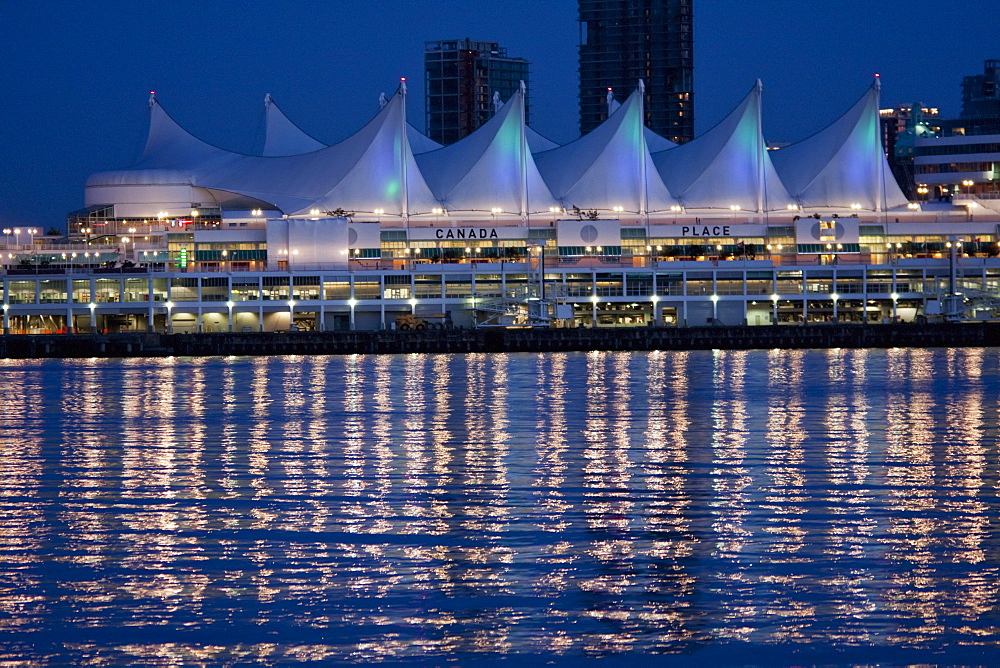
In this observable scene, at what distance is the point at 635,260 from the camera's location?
9319 centimetres

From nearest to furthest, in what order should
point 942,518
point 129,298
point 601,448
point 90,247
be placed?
point 942,518, point 601,448, point 129,298, point 90,247

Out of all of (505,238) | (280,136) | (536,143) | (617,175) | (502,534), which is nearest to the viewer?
(502,534)

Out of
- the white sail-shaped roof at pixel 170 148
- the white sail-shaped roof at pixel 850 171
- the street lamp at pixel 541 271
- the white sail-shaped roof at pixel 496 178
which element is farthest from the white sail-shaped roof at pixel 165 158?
the white sail-shaped roof at pixel 850 171

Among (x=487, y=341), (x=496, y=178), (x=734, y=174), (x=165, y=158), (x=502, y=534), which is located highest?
(x=165, y=158)

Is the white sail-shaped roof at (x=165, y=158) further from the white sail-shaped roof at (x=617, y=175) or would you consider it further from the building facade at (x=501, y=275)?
the white sail-shaped roof at (x=617, y=175)

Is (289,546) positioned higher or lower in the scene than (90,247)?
lower

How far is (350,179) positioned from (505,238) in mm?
10682

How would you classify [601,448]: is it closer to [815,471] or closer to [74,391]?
[815,471]

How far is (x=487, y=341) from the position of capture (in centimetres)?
7669

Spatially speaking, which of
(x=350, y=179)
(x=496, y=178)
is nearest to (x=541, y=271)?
(x=496, y=178)

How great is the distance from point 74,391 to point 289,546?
3270 cm

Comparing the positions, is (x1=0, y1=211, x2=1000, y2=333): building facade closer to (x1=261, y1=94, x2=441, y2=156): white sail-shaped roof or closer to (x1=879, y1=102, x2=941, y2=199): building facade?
(x1=261, y1=94, x2=441, y2=156): white sail-shaped roof

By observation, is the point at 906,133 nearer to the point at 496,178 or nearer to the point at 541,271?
the point at 496,178

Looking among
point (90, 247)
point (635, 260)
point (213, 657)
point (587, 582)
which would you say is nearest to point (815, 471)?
point (587, 582)
